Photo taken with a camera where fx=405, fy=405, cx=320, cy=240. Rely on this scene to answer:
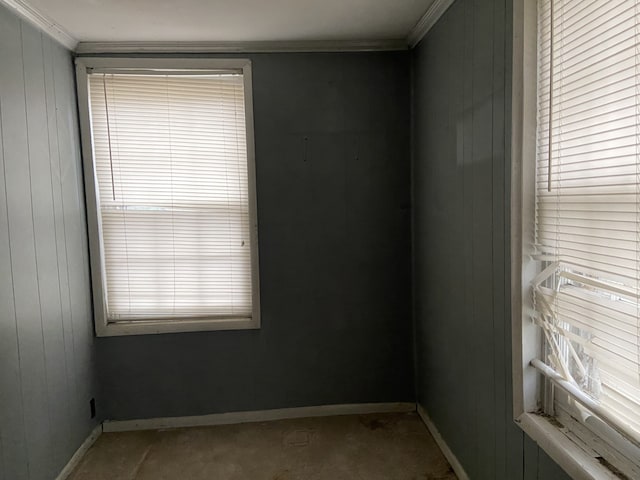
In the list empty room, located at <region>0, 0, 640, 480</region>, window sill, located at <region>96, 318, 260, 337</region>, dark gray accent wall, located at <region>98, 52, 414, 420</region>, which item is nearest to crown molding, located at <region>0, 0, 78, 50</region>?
empty room, located at <region>0, 0, 640, 480</region>

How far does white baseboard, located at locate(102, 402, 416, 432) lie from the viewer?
2.71 meters

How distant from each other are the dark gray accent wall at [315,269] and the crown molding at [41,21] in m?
1.08

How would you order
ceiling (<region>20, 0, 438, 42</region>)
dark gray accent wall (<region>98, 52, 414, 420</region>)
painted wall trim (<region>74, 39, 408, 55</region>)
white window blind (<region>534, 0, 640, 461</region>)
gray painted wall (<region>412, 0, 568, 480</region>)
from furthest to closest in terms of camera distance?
dark gray accent wall (<region>98, 52, 414, 420</region>)
painted wall trim (<region>74, 39, 408, 55</region>)
ceiling (<region>20, 0, 438, 42</region>)
gray painted wall (<region>412, 0, 568, 480</region>)
white window blind (<region>534, 0, 640, 461</region>)

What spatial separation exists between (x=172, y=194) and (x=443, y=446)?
7.45ft

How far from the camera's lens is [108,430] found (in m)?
2.68

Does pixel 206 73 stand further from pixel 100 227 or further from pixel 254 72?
A: pixel 100 227

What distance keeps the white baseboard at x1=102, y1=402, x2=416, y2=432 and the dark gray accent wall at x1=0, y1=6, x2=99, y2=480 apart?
23 centimetres

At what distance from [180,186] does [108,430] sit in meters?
1.69

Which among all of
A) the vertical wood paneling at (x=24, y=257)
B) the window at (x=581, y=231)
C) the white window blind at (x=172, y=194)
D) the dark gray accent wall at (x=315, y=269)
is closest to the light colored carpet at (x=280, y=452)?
the dark gray accent wall at (x=315, y=269)

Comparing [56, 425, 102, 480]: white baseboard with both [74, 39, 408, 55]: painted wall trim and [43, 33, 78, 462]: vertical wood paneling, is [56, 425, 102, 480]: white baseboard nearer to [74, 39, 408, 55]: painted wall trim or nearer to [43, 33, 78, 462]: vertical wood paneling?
[43, 33, 78, 462]: vertical wood paneling

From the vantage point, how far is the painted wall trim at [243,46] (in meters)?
2.52

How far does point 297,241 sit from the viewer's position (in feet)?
8.94

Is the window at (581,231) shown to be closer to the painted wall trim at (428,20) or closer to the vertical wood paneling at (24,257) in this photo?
the painted wall trim at (428,20)

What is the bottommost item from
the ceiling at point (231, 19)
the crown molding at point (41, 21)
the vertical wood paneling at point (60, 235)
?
the vertical wood paneling at point (60, 235)
